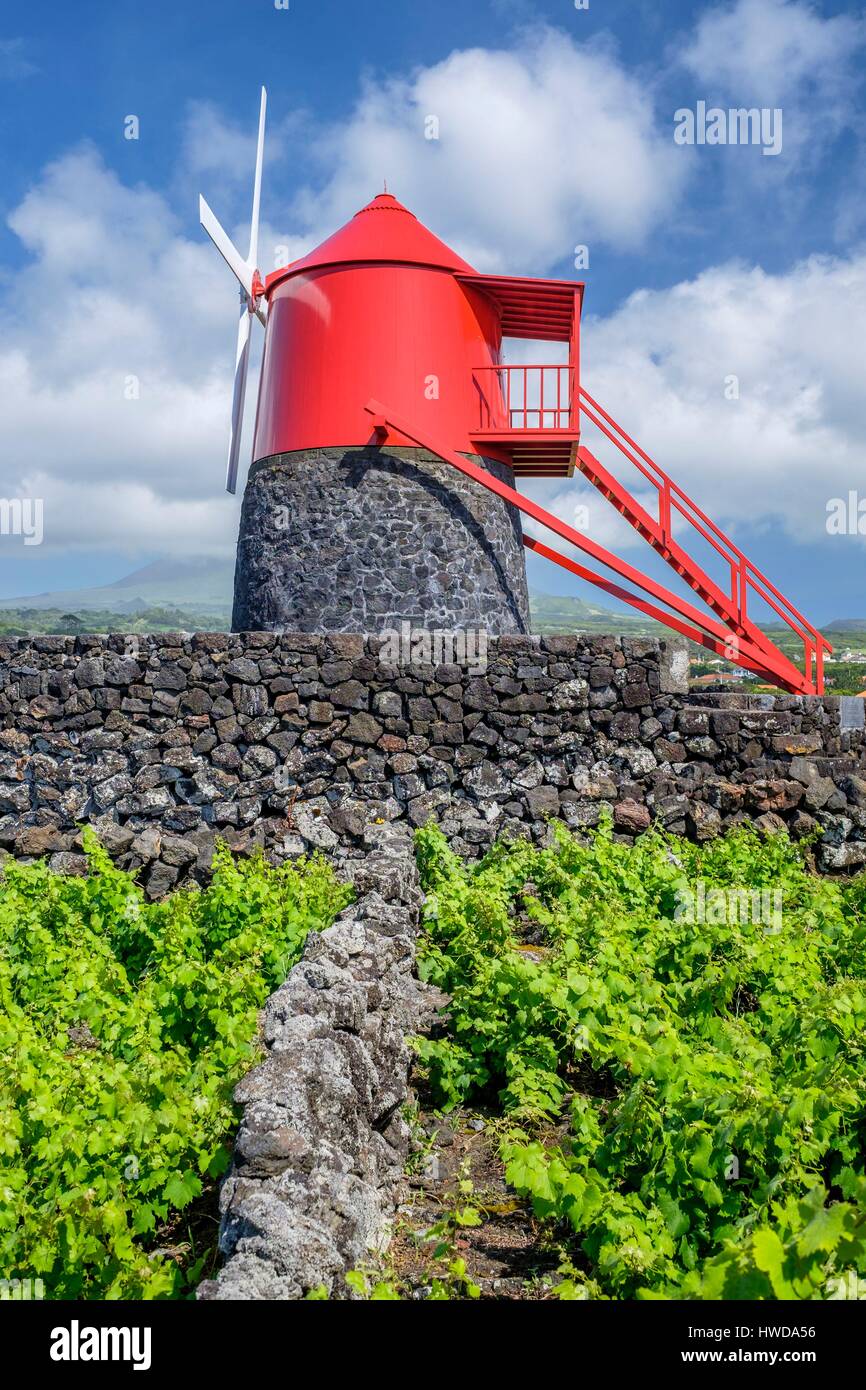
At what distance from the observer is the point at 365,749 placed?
1153cm

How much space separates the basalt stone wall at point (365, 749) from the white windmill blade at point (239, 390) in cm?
537

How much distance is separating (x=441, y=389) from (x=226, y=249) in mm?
4456

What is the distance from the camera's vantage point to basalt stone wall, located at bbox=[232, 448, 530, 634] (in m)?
13.5

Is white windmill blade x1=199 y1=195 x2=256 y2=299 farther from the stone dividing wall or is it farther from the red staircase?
the stone dividing wall

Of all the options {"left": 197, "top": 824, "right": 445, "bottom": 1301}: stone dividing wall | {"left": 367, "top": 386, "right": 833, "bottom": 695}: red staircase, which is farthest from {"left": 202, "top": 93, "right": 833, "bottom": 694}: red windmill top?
{"left": 197, "top": 824, "right": 445, "bottom": 1301}: stone dividing wall

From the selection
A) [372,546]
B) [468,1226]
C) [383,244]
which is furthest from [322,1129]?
[383,244]

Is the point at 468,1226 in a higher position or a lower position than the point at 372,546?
lower

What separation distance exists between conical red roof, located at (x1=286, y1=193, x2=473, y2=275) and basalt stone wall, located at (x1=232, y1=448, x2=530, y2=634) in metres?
2.71

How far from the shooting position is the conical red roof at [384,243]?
14180 mm

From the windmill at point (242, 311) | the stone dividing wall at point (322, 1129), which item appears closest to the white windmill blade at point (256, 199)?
the windmill at point (242, 311)

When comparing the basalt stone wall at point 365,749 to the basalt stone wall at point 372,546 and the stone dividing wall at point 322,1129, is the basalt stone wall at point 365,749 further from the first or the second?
the stone dividing wall at point 322,1129

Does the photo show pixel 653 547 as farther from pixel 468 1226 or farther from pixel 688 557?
pixel 468 1226
